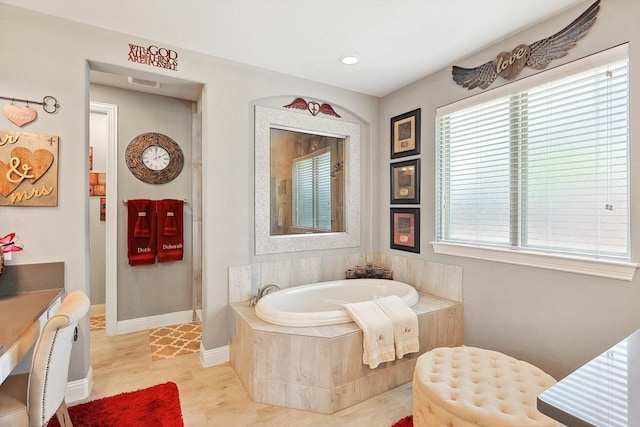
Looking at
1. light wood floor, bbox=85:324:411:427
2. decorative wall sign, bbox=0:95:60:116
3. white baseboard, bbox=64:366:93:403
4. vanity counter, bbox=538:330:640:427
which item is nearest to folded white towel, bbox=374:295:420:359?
light wood floor, bbox=85:324:411:427

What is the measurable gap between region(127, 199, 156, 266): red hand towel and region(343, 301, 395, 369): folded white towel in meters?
2.32

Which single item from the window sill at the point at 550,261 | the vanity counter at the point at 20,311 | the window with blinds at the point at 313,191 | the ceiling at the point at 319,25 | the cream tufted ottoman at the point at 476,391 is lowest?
the cream tufted ottoman at the point at 476,391

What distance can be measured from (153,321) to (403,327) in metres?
2.72

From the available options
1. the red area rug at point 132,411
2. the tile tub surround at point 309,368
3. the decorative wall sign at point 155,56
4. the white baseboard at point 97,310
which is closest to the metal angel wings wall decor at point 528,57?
the tile tub surround at point 309,368

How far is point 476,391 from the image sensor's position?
152cm

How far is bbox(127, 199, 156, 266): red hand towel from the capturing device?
10.5 feet

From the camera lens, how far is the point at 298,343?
2.00 m

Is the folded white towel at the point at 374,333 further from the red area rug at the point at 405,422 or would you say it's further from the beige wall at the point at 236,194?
the beige wall at the point at 236,194

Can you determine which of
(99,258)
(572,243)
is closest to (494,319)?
(572,243)

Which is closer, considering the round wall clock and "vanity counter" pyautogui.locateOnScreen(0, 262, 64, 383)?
"vanity counter" pyautogui.locateOnScreen(0, 262, 64, 383)

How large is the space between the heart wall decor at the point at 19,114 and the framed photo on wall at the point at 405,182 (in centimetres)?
296

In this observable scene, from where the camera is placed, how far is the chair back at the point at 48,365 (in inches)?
50.9

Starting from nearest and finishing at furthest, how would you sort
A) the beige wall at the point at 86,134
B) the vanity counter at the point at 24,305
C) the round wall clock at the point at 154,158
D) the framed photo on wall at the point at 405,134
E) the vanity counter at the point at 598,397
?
1. the vanity counter at the point at 598,397
2. the vanity counter at the point at 24,305
3. the beige wall at the point at 86,134
4. the framed photo on wall at the point at 405,134
5. the round wall clock at the point at 154,158

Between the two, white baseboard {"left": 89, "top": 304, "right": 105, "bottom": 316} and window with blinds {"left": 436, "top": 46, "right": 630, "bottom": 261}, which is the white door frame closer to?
white baseboard {"left": 89, "top": 304, "right": 105, "bottom": 316}
